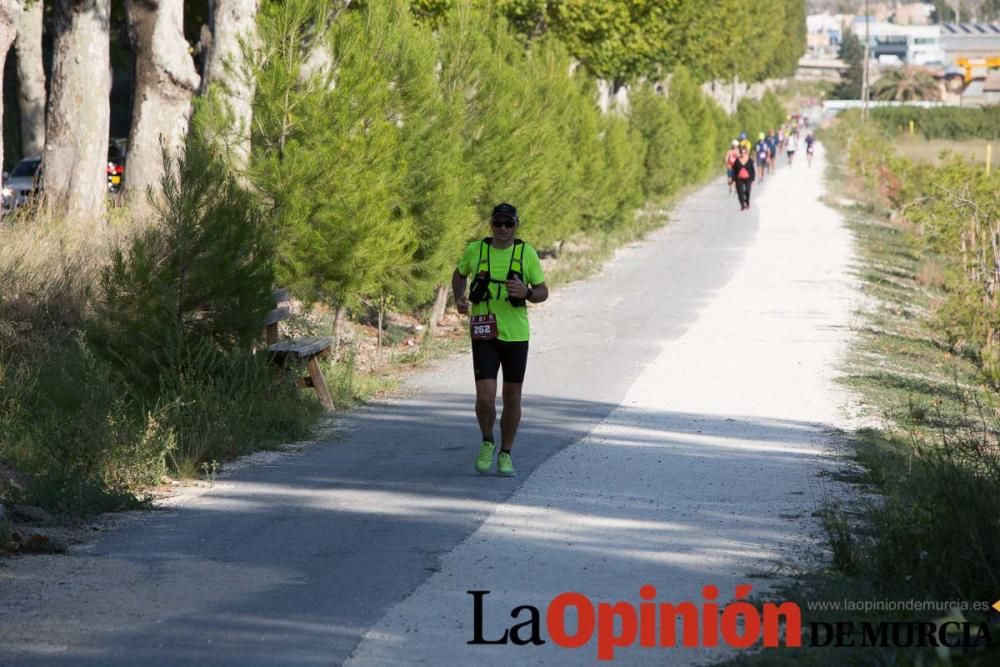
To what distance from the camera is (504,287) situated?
11148 mm

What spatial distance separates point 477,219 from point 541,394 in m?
5.93

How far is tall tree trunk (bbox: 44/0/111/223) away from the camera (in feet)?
69.2

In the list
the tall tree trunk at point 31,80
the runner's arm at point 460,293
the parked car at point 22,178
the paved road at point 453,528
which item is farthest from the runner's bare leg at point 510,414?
the tall tree trunk at point 31,80

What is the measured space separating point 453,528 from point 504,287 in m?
2.27

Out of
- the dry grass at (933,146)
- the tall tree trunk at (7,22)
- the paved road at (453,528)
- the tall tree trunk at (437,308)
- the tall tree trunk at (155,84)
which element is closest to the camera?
the paved road at (453,528)

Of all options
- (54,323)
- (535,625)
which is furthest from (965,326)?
(535,625)

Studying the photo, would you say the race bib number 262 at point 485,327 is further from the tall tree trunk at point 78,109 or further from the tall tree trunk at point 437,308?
the tall tree trunk at point 78,109

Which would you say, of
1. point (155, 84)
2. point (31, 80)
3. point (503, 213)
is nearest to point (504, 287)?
point (503, 213)

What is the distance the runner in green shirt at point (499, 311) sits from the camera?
440 inches

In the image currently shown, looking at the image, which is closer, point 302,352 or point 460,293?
point 460,293

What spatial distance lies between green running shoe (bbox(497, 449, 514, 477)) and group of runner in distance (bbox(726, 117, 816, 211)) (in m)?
32.6

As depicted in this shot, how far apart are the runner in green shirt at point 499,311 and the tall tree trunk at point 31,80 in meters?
26.0

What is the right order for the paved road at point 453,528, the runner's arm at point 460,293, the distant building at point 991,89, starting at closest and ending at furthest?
1. the paved road at point 453,528
2. the runner's arm at point 460,293
3. the distant building at point 991,89

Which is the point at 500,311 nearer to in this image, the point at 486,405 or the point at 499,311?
the point at 499,311
